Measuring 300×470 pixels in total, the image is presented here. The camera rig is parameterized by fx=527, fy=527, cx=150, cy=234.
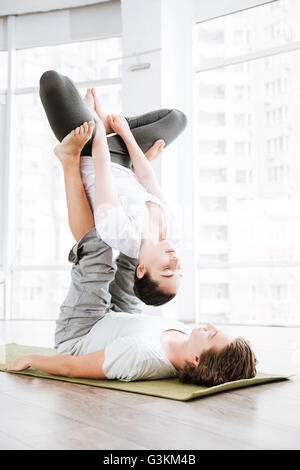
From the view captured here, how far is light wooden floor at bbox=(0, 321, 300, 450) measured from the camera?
112cm

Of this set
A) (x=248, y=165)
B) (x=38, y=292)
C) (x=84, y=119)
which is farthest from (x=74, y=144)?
(x=248, y=165)

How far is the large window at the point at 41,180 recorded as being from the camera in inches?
94.8

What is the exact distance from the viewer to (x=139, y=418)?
1.31 meters

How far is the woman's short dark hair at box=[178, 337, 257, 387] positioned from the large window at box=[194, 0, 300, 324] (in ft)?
2.80

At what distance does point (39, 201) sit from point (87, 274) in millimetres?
676

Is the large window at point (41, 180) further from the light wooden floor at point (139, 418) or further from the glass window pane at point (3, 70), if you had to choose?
the light wooden floor at point (139, 418)

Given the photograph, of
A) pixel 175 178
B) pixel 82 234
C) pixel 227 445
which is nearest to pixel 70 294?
pixel 82 234

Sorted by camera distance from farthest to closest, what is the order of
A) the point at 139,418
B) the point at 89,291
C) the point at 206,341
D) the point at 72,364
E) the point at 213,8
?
the point at 213,8 → the point at 89,291 → the point at 72,364 → the point at 206,341 → the point at 139,418

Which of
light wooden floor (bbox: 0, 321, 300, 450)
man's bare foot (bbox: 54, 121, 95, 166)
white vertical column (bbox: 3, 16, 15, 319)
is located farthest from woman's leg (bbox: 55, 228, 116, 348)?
white vertical column (bbox: 3, 16, 15, 319)

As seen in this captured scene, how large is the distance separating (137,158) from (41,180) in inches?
20.4

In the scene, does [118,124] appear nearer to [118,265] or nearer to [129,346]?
[118,265]
